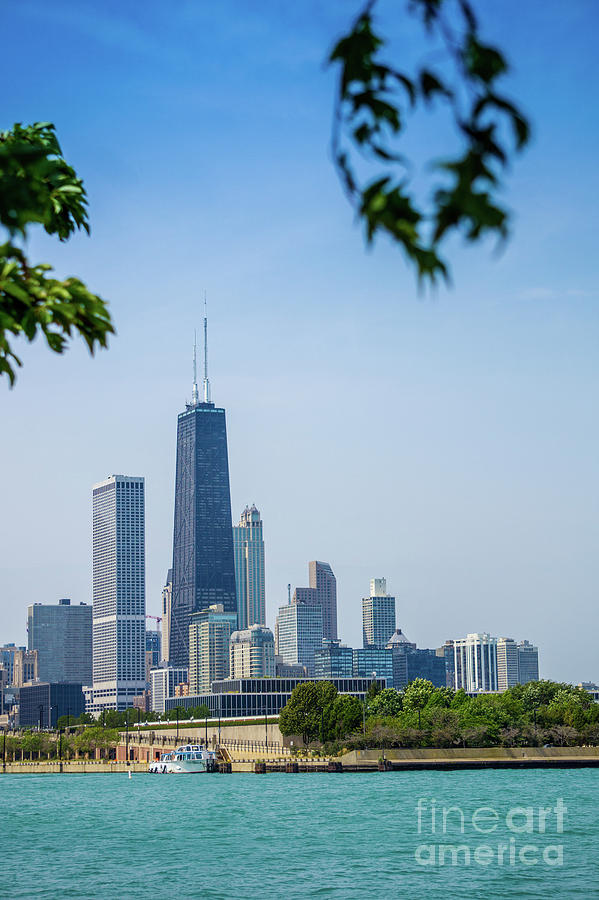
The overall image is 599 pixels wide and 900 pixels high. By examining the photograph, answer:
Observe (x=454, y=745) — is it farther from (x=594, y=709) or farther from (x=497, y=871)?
(x=497, y=871)

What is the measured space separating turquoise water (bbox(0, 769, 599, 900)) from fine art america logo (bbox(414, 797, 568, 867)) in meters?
0.21

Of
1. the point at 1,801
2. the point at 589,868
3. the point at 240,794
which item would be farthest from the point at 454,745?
the point at 589,868

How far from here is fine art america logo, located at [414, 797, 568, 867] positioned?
6241 cm

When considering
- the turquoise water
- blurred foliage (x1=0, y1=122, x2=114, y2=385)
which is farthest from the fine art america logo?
blurred foliage (x1=0, y1=122, x2=114, y2=385)

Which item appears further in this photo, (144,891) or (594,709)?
(594,709)

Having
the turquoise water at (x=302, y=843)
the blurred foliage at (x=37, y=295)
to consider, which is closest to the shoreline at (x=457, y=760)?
the turquoise water at (x=302, y=843)

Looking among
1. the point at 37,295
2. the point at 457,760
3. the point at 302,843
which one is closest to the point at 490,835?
the point at 302,843

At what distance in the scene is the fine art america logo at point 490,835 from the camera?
205 ft

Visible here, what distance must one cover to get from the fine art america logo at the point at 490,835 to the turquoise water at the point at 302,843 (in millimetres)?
207

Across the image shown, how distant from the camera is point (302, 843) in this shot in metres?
73.7

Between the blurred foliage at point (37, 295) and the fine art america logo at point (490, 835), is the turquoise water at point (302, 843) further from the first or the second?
the blurred foliage at point (37, 295)

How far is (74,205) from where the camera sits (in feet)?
47.5

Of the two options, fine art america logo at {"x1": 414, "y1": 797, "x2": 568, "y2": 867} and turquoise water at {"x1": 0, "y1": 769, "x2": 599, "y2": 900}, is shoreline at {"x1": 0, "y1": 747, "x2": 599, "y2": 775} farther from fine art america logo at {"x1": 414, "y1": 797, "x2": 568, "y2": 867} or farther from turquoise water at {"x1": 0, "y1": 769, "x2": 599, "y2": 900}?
fine art america logo at {"x1": 414, "y1": 797, "x2": 568, "y2": 867}

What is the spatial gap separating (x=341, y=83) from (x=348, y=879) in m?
52.8
